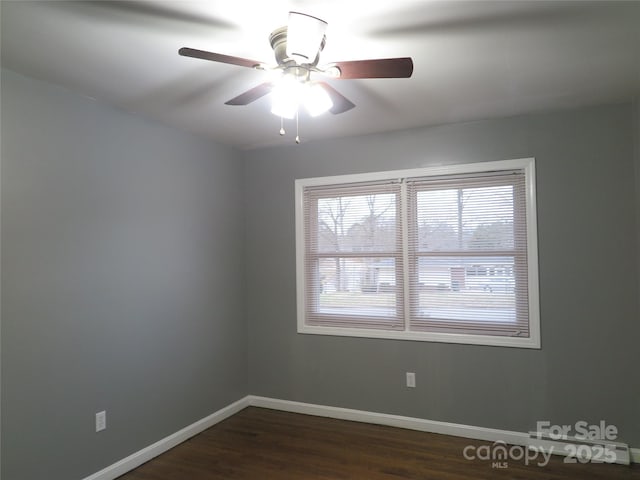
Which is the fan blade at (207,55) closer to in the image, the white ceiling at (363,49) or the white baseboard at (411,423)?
the white ceiling at (363,49)

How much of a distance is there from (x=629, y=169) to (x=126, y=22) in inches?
130

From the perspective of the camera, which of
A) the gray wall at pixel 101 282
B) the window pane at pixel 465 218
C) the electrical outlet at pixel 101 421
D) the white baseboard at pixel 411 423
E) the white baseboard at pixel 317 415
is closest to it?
the gray wall at pixel 101 282

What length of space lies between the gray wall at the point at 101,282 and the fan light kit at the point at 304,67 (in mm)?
1248

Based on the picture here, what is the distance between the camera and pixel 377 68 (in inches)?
70.1

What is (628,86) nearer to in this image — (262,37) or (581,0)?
(581,0)

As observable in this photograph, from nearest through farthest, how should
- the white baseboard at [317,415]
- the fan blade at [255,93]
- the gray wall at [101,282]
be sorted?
the fan blade at [255,93], the gray wall at [101,282], the white baseboard at [317,415]

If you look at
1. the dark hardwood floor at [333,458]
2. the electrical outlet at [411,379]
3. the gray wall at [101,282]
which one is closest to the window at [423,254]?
the electrical outlet at [411,379]

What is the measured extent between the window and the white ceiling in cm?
66

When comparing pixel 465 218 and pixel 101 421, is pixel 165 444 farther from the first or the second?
pixel 465 218

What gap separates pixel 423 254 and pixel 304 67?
2.12m

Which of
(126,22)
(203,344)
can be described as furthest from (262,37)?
(203,344)

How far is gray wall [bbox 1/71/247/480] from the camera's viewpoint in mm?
2355

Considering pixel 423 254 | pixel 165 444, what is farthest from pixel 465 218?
pixel 165 444

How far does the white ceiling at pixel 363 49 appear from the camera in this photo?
1823mm
